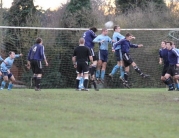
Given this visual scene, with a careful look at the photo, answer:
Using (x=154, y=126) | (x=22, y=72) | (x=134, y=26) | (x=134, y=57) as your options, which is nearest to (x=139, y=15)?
(x=134, y=26)

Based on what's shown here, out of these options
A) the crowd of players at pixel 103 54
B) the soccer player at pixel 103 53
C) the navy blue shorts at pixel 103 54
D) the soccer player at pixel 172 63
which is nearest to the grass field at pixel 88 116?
the crowd of players at pixel 103 54

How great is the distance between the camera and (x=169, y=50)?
21.8 meters

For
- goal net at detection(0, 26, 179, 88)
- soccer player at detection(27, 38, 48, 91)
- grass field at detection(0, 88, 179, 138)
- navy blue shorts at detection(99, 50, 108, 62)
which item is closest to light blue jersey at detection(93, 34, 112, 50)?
navy blue shorts at detection(99, 50, 108, 62)

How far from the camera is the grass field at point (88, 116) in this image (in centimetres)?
1036

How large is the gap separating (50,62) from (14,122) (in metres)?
21.4

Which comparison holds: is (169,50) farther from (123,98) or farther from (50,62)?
(50,62)

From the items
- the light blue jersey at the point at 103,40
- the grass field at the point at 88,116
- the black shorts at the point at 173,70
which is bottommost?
the grass field at the point at 88,116

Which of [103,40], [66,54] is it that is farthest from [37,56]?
[66,54]

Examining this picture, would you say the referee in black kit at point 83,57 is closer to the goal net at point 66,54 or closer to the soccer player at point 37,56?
the soccer player at point 37,56

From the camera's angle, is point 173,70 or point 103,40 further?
point 103,40

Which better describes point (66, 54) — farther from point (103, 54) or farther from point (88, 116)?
point (88, 116)

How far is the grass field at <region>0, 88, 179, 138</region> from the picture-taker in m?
10.4

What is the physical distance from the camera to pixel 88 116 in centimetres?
1259

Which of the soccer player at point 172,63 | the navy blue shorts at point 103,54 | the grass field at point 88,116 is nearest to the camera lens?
the grass field at point 88,116
